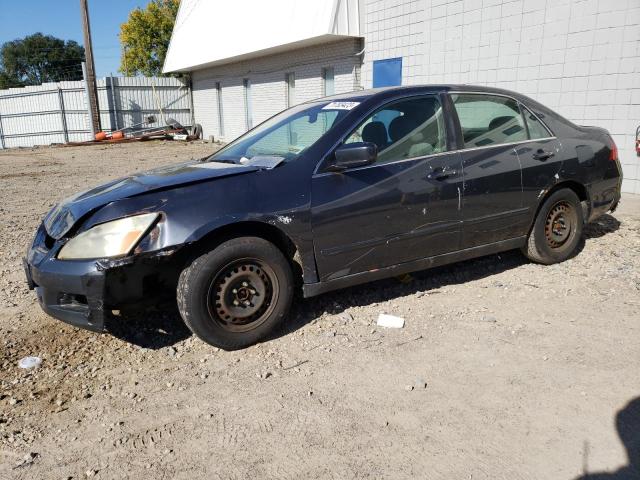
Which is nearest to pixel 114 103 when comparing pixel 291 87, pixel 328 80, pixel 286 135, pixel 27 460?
pixel 291 87

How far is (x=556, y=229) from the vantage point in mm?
5066

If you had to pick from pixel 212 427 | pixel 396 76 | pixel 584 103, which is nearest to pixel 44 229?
pixel 212 427

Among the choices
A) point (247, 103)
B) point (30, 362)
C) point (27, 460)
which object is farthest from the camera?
point (247, 103)

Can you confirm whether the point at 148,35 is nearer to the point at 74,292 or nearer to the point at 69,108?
the point at 69,108

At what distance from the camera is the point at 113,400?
10.2ft

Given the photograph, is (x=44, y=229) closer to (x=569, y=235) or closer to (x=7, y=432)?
(x=7, y=432)

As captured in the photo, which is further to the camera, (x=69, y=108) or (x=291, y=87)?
(x=69, y=108)

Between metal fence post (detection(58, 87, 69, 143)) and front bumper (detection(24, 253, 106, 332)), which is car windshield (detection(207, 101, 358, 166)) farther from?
metal fence post (detection(58, 87, 69, 143))

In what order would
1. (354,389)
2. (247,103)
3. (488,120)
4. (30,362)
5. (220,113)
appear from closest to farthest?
(354,389) → (30,362) → (488,120) → (247,103) → (220,113)

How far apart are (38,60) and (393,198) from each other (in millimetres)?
87495

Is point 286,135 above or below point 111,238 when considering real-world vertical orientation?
above

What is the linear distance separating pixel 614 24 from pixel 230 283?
7253 mm

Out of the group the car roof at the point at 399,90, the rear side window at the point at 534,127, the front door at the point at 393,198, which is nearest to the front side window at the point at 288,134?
the car roof at the point at 399,90

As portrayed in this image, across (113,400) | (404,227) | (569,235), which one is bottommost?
(113,400)
